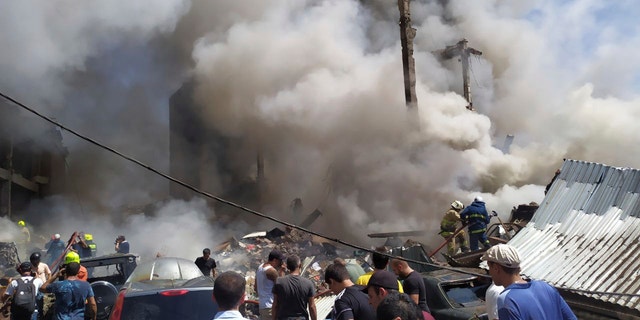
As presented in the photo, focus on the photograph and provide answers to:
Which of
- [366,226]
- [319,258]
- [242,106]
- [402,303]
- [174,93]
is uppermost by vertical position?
[174,93]

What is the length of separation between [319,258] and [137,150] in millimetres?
11539

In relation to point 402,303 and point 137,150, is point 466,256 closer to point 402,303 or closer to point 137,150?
point 402,303

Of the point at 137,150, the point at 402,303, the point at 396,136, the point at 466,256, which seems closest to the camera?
the point at 402,303

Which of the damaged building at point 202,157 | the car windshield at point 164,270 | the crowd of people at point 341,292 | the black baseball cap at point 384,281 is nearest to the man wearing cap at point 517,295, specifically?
the crowd of people at point 341,292

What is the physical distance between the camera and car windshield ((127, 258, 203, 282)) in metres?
5.43

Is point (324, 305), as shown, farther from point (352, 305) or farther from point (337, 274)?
point (352, 305)

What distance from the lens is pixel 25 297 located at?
5.09 m

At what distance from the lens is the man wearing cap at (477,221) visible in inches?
325

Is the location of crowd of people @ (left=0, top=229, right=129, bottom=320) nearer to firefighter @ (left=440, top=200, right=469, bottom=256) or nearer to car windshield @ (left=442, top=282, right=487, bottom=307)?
car windshield @ (left=442, top=282, right=487, bottom=307)

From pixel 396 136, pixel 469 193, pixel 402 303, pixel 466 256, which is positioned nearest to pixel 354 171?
pixel 396 136

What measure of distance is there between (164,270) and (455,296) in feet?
9.82

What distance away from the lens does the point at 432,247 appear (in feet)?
37.4

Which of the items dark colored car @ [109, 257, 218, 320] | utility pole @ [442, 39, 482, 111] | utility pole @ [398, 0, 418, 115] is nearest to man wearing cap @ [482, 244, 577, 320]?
dark colored car @ [109, 257, 218, 320]

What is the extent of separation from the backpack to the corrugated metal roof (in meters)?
5.08
